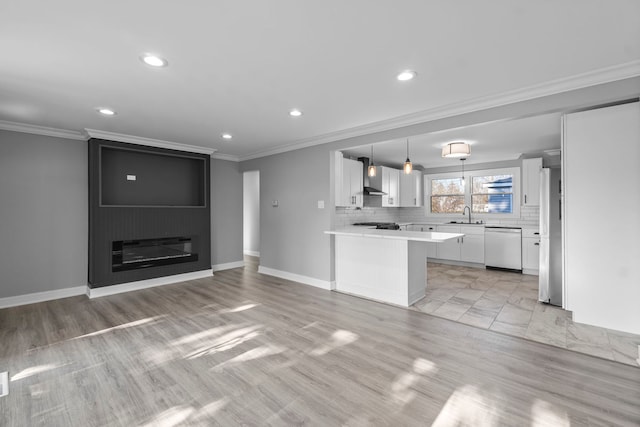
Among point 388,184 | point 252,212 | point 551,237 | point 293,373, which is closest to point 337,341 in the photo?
point 293,373

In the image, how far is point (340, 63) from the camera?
7.95ft

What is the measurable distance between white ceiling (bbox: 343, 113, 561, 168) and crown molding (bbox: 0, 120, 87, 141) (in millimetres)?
4313

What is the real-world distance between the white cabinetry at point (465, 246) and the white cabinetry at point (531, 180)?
1059mm

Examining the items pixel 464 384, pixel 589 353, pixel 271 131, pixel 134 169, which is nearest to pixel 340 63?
pixel 271 131

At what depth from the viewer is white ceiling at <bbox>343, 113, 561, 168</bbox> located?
3990 millimetres

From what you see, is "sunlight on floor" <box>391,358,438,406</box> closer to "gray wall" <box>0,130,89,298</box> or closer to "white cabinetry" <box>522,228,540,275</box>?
"white cabinetry" <box>522,228,540,275</box>

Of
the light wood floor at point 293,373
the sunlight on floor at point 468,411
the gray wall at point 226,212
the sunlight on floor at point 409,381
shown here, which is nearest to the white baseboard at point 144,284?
the gray wall at point 226,212

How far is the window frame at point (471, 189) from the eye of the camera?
649 cm

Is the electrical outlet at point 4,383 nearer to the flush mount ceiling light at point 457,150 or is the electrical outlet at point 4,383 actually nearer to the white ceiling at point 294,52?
the white ceiling at point 294,52

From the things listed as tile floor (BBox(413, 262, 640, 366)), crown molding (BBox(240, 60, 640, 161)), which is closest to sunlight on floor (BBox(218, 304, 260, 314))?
tile floor (BBox(413, 262, 640, 366))

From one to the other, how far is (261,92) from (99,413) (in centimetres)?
288

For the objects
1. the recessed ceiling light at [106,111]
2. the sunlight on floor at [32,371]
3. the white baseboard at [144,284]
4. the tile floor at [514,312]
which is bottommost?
the sunlight on floor at [32,371]

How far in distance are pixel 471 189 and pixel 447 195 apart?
0.57 metres

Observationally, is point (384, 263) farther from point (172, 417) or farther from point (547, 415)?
point (172, 417)
